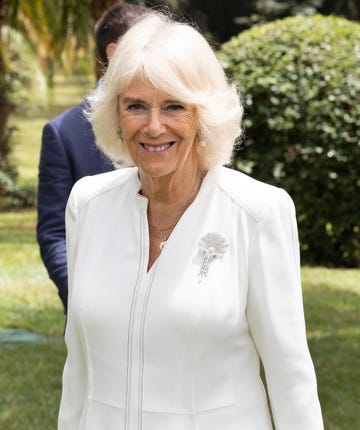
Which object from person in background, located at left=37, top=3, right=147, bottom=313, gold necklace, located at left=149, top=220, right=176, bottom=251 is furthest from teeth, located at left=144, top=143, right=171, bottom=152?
person in background, located at left=37, top=3, right=147, bottom=313

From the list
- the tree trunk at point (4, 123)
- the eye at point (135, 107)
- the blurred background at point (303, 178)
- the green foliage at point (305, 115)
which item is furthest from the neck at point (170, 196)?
the tree trunk at point (4, 123)

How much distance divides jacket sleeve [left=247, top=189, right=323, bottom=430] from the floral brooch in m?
0.09

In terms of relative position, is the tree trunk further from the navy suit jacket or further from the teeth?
the teeth

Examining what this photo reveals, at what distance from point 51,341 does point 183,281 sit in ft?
20.4

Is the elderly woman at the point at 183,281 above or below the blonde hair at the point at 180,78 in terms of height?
below

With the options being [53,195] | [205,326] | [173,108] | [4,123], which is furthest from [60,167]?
[4,123]

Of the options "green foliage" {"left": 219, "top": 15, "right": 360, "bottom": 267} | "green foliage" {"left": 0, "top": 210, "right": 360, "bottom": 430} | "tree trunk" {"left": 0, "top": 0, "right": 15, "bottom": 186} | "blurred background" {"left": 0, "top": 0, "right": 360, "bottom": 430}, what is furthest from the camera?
"tree trunk" {"left": 0, "top": 0, "right": 15, "bottom": 186}

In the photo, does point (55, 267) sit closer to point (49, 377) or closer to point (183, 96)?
point (183, 96)

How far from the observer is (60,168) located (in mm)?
4562

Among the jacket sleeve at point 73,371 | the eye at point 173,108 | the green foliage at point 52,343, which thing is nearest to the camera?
the eye at point 173,108

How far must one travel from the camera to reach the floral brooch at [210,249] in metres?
2.89

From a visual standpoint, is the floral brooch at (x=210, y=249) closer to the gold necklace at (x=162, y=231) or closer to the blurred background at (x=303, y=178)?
the gold necklace at (x=162, y=231)

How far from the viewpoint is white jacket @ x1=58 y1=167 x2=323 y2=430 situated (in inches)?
111

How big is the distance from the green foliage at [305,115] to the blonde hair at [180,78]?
848cm
